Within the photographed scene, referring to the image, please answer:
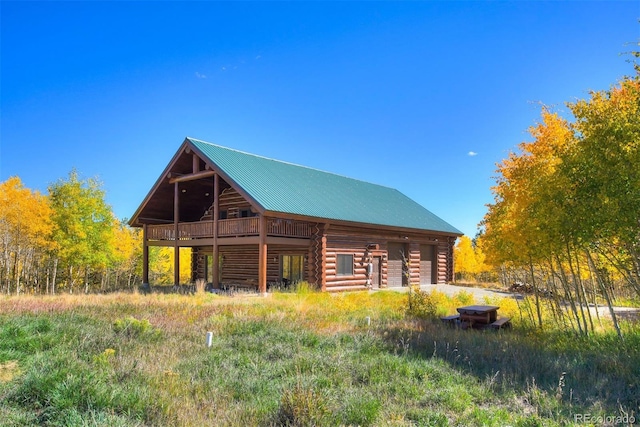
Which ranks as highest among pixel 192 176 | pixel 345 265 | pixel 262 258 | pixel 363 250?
pixel 192 176

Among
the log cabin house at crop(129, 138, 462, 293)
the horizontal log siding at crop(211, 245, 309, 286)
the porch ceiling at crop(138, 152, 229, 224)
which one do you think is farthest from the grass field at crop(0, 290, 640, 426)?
the porch ceiling at crop(138, 152, 229, 224)

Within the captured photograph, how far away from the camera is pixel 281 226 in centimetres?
1952

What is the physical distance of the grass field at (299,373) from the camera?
496 centimetres

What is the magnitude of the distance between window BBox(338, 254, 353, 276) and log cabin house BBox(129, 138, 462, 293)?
0.05m

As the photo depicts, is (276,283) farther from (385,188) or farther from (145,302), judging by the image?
(385,188)

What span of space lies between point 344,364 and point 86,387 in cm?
374

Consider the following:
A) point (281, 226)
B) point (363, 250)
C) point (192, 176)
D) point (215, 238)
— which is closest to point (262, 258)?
point (281, 226)

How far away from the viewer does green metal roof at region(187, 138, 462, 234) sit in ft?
64.0

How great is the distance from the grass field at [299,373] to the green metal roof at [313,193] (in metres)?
9.37

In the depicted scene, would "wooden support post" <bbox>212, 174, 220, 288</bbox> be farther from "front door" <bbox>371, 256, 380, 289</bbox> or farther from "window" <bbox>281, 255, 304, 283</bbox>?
"front door" <bbox>371, 256, 380, 289</bbox>

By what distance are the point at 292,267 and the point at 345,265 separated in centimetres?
301

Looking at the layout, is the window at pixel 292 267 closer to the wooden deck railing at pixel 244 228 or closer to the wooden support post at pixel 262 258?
the wooden deck railing at pixel 244 228

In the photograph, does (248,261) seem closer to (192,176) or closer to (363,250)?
(192,176)

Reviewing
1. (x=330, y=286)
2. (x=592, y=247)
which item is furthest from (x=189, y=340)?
(x=330, y=286)
